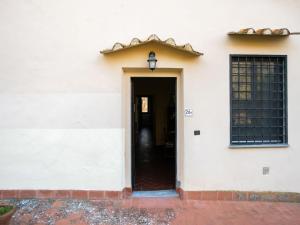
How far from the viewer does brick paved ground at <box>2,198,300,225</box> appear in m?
4.07

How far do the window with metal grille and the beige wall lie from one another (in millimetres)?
466

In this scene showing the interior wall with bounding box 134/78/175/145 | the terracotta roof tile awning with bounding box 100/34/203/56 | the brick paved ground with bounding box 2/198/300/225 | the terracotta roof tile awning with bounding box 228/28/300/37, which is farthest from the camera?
the interior wall with bounding box 134/78/175/145

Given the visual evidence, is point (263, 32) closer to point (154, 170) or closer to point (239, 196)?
point (239, 196)

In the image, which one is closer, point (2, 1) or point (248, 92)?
point (2, 1)

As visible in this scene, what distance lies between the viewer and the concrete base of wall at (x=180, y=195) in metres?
4.80

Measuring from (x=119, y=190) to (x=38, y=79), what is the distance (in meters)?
2.74

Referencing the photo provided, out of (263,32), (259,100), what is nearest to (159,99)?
(259,100)

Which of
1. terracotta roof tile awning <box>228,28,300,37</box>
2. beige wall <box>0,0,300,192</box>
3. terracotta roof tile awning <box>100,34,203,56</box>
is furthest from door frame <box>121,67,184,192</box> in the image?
terracotta roof tile awning <box>228,28,300,37</box>

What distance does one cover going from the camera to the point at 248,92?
507cm

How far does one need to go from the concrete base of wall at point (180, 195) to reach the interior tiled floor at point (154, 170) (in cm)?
65

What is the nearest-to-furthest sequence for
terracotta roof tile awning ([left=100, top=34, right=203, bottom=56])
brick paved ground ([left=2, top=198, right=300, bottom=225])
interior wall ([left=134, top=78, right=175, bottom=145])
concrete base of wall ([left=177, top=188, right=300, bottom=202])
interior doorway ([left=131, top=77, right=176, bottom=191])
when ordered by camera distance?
brick paved ground ([left=2, top=198, right=300, bottom=225]) → terracotta roof tile awning ([left=100, top=34, right=203, bottom=56]) → concrete base of wall ([left=177, top=188, right=300, bottom=202]) → interior doorway ([left=131, top=77, right=176, bottom=191]) → interior wall ([left=134, top=78, right=175, bottom=145])

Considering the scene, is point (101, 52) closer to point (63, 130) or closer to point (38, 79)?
point (38, 79)

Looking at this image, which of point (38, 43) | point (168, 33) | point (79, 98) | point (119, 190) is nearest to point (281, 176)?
point (119, 190)

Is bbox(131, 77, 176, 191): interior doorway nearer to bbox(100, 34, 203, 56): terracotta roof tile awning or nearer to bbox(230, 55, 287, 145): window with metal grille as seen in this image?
bbox(100, 34, 203, 56): terracotta roof tile awning
